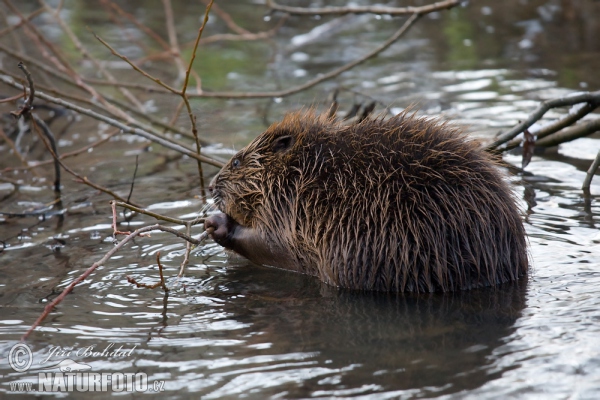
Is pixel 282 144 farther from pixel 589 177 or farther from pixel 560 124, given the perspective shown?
pixel 560 124

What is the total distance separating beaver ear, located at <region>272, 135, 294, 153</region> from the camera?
3.94 metres

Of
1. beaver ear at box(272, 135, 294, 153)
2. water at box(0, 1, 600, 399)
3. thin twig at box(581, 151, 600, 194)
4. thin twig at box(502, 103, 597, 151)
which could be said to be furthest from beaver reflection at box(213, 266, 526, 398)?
thin twig at box(502, 103, 597, 151)

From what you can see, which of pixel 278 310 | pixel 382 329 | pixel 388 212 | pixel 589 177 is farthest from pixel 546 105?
pixel 278 310

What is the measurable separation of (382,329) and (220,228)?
1178 millimetres

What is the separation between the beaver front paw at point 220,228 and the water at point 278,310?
0.15 meters

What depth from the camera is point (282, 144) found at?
397 cm

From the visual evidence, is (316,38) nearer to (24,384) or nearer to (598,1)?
(598,1)

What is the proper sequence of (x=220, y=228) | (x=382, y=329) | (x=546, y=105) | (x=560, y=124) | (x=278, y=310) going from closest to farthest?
1. (x=382, y=329)
2. (x=278, y=310)
3. (x=220, y=228)
4. (x=546, y=105)
5. (x=560, y=124)

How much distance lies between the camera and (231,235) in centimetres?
397

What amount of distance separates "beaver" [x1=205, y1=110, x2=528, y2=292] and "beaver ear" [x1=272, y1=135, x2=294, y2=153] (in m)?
0.02

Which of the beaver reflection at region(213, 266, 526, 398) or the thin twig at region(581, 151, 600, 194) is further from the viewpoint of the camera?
the thin twig at region(581, 151, 600, 194)

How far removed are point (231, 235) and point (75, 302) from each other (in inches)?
34.2

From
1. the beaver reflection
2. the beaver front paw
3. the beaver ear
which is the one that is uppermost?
the beaver ear

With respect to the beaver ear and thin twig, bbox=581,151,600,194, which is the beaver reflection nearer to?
the beaver ear
